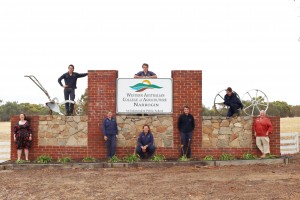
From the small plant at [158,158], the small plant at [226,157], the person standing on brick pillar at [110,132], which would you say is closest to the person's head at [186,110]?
the small plant at [158,158]

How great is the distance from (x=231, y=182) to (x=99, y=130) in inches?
219

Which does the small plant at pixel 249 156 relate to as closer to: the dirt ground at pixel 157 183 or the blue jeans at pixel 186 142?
the dirt ground at pixel 157 183

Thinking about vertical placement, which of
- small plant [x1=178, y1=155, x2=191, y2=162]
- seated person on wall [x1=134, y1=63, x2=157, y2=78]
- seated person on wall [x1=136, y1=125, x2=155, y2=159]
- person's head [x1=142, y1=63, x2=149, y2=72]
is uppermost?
person's head [x1=142, y1=63, x2=149, y2=72]

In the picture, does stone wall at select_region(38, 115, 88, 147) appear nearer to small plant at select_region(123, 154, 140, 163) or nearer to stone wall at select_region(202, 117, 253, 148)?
small plant at select_region(123, 154, 140, 163)

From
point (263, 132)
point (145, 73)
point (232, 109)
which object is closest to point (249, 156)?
point (263, 132)

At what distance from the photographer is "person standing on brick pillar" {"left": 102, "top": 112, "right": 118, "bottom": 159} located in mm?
13602

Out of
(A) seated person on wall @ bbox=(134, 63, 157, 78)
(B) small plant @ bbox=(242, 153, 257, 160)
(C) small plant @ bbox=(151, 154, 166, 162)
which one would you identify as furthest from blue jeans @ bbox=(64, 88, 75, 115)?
(B) small plant @ bbox=(242, 153, 257, 160)

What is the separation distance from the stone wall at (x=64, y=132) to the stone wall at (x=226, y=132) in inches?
157

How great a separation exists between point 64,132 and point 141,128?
254cm

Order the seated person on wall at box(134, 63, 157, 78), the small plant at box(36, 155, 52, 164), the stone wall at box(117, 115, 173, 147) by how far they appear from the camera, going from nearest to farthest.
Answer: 1. the small plant at box(36, 155, 52, 164)
2. the stone wall at box(117, 115, 173, 147)
3. the seated person on wall at box(134, 63, 157, 78)

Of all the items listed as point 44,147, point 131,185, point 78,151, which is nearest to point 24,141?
point 44,147

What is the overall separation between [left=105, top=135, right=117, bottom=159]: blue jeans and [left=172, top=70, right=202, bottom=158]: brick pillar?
202 cm

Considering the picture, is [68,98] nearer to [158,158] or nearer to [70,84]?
[70,84]

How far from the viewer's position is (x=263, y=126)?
13.9 meters
